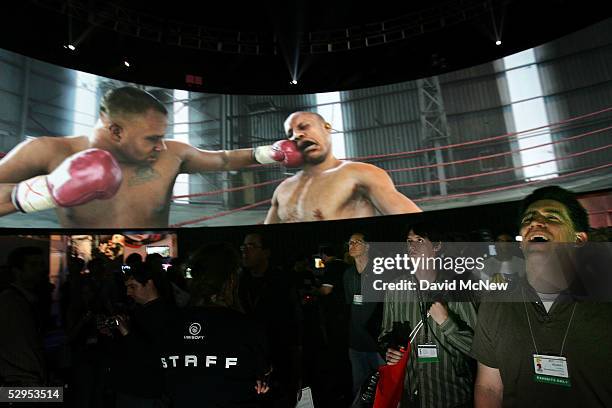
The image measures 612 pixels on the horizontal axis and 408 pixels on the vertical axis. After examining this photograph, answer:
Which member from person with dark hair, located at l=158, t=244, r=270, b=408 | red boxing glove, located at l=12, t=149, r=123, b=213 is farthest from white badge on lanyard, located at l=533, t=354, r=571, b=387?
red boxing glove, located at l=12, t=149, r=123, b=213

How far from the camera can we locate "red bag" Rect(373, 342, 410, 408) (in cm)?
157

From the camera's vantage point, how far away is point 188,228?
5.46 meters

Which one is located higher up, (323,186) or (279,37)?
(279,37)

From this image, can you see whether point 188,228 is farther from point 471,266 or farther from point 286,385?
point 471,266

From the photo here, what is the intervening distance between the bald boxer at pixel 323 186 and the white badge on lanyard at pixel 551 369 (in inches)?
170

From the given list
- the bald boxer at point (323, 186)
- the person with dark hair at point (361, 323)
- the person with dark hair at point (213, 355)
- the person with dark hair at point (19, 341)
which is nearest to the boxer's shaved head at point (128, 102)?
the bald boxer at point (323, 186)

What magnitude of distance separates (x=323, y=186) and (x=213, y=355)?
4.57 meters

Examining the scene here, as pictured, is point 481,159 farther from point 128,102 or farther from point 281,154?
point 128,102

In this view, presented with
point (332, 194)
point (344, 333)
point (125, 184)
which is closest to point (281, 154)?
point (332, 194)

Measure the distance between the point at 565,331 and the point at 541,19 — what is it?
514 centimetres

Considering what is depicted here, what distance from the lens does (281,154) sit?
19.2ft

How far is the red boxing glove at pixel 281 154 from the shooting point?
5797mm

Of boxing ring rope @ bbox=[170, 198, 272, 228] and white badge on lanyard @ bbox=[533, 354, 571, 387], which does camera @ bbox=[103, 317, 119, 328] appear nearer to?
white badge on lanyard @ bbox=[533, 354, 571, 387]

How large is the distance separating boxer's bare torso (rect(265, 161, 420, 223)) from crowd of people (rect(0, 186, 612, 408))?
8.30ft
